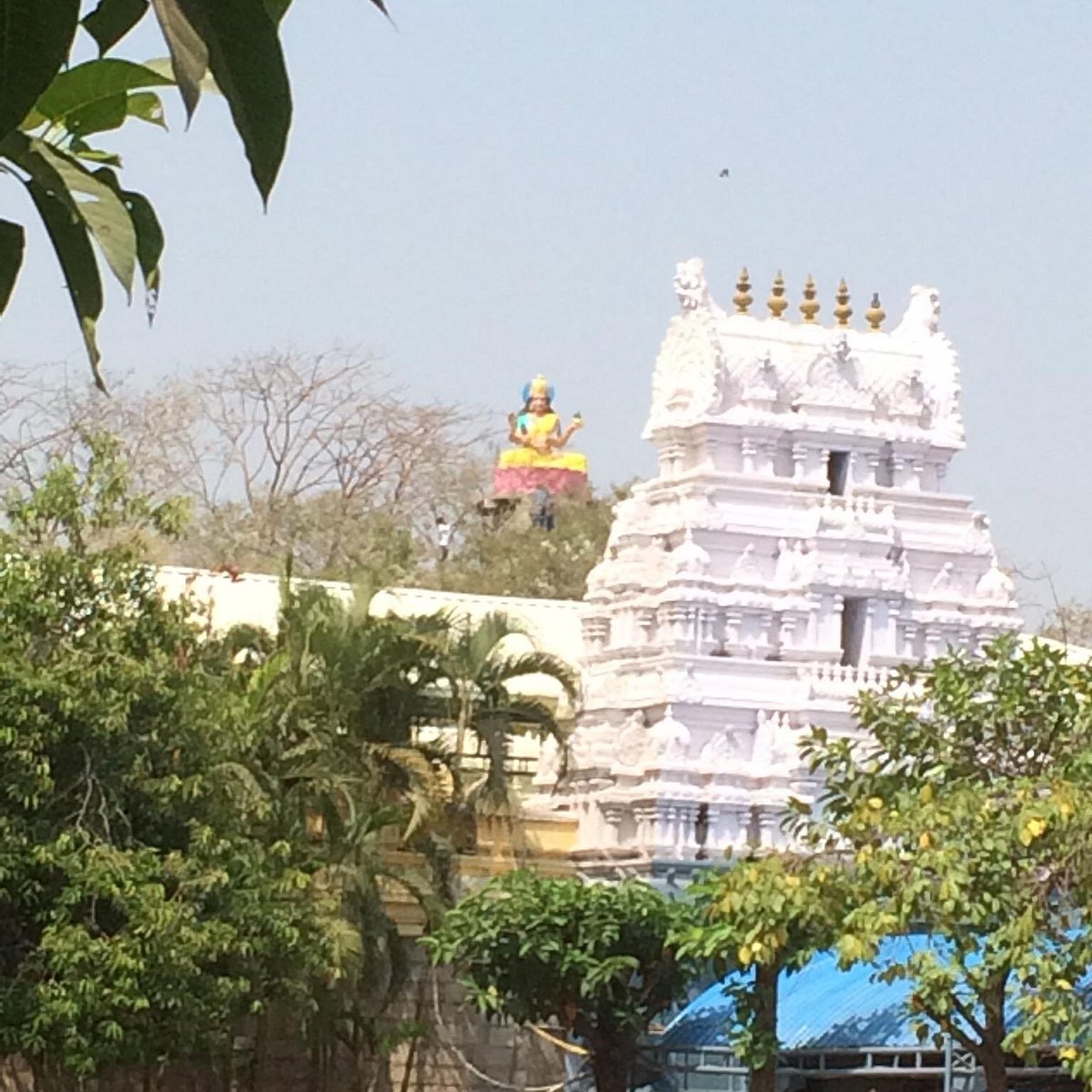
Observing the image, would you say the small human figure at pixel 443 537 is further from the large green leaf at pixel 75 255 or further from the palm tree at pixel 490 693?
the large green leaf at pixel 75 255

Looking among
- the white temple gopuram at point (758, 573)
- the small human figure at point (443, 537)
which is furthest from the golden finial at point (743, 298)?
the small human figure at point (443, 537)

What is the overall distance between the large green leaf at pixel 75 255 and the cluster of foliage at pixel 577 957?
19.9m

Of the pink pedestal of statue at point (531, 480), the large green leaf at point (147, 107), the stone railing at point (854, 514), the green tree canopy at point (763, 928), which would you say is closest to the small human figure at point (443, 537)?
the pink pedestal of statue at point (531, 480)

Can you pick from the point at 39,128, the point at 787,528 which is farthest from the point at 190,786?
the point at 39,128

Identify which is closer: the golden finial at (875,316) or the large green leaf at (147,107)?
the large green leaf at (147,107)

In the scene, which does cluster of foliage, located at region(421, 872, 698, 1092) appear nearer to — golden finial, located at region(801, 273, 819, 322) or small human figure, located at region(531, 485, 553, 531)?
golden finial, located at region(801, 273, 819, 322)

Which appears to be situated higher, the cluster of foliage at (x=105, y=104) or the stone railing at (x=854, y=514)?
the stone railing at (x=854, y=514)

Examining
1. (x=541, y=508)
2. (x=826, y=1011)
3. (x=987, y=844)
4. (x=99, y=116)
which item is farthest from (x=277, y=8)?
(x=541, y=508)

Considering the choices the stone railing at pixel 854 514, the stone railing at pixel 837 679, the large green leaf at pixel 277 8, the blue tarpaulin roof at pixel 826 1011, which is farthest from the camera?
the stone railing at pixel 854 514

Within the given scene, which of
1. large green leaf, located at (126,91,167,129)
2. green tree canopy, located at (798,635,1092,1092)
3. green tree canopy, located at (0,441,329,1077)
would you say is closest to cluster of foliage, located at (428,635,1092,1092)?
green tree canopy, located at (798,635,1092,1092)

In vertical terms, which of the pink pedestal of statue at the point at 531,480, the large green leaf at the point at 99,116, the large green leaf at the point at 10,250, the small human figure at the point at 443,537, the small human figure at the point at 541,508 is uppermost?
the pink pedestal of statue at the point at 531,480

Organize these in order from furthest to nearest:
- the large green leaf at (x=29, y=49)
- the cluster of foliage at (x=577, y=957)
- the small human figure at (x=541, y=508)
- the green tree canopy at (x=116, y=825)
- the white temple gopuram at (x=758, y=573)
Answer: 1. the small human figure at (x=541, y=508)
2. the white temple gopuram at (x=758, y=573)
3. the cluster of foliage at (x=577, y=957)
4. the green tree canopy at (x=116, y=825)
5. the large green leaf at (x=29, y=49)

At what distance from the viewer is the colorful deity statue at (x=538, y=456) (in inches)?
1881

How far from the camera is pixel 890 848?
1672cm
